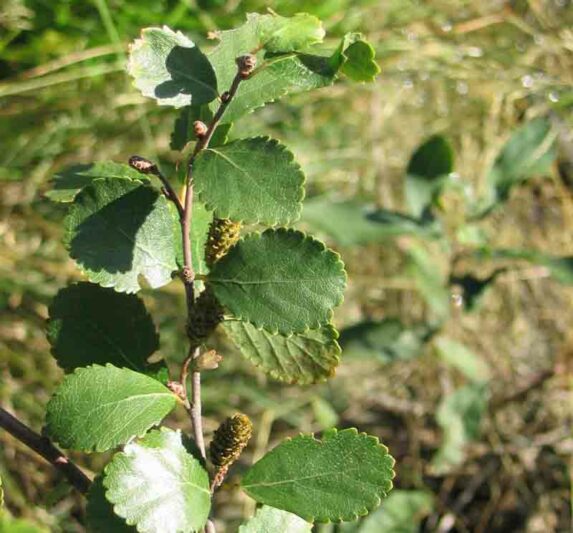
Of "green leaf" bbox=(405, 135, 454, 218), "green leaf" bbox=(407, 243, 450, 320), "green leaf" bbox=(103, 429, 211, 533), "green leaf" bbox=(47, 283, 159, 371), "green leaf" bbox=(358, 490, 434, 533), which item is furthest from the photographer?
"green leaf" bbox=(407, 243, 450, 320)

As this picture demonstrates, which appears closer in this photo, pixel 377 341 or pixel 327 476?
pixel 327 476

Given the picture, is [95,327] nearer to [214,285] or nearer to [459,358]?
[214,285]

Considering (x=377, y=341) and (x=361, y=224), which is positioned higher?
(x=361, y=224)

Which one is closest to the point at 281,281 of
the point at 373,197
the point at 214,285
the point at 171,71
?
the point at 214,285

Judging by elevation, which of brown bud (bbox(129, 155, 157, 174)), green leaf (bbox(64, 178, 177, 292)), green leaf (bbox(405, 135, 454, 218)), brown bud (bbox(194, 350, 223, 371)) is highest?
brown bud (bbox(129, 155, 157, 174))

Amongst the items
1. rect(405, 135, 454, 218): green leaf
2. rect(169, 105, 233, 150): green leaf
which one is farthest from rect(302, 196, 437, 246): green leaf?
rect(169, 105, 233, 150): green leaf

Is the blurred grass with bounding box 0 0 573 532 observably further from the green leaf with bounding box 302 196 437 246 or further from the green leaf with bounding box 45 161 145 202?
the green leaf with bounding box 45 161 145 202

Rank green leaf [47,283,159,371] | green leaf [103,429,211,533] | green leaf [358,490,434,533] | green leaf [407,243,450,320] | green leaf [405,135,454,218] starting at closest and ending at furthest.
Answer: green leaf [103,429,211,533], green leaf [47,283,159,371], green leaf [358,490,434,533], green leaf [405,135,454,218], green leaf [407,243,450,320]
